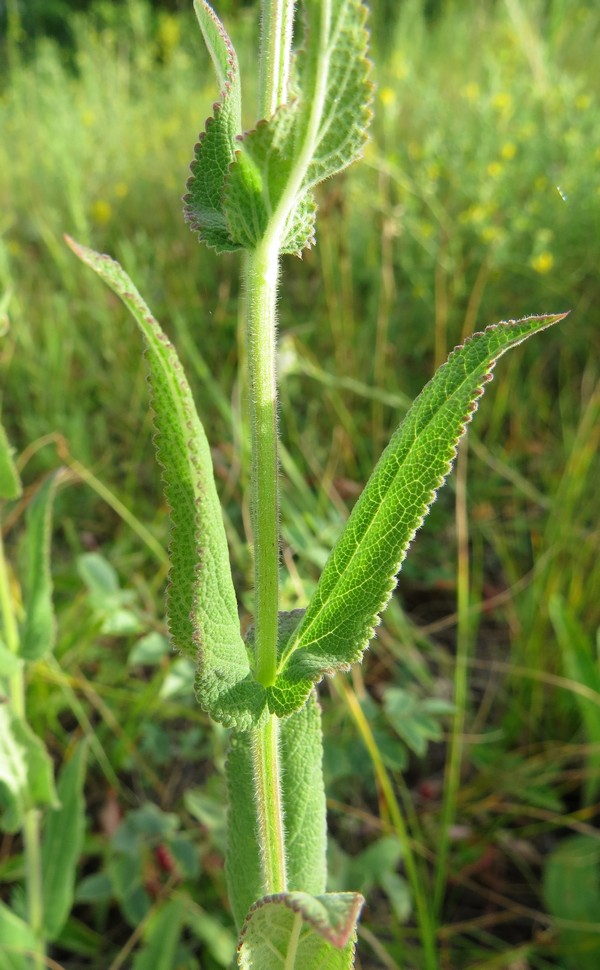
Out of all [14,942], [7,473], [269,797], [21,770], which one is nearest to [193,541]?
[269,797]

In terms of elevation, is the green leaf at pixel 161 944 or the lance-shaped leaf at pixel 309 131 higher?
the lance-shaped leaf at pixel 309 131

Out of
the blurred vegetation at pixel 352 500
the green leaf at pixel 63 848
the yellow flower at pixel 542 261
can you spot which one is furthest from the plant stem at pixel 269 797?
the yellow flower at pixel 542 261

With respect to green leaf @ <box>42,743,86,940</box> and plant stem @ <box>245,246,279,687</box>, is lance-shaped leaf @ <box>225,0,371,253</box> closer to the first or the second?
plant stem @ <box>245,246,279,687</box>

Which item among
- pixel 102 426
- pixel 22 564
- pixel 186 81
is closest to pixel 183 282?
pixel 102 426

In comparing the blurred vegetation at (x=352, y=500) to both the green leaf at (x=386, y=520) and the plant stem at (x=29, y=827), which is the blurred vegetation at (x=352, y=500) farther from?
the green leaf at (x=386, y=520)

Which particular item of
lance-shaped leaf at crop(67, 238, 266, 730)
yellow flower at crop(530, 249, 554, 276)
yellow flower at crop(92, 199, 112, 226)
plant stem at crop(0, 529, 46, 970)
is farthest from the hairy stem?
yellow flower at crop(92, 199, 112, 226)

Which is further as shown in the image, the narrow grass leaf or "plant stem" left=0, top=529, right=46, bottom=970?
the narrow grass leaf
